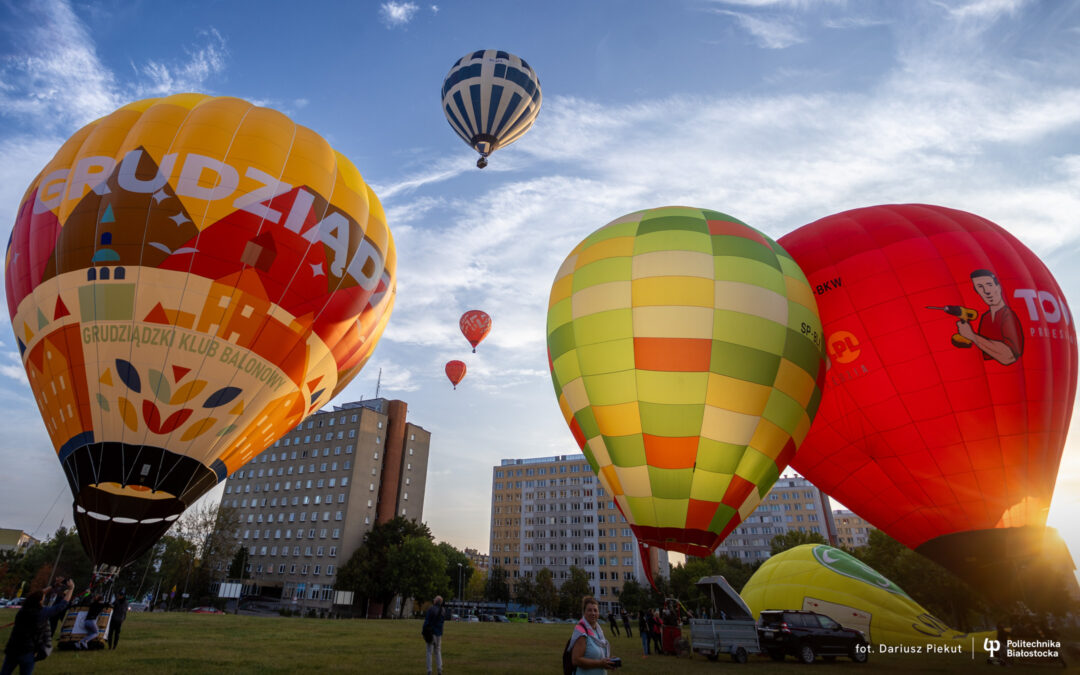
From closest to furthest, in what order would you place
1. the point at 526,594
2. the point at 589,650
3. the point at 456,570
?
the point at 589,650, the point at 526,594, the point at 456,570

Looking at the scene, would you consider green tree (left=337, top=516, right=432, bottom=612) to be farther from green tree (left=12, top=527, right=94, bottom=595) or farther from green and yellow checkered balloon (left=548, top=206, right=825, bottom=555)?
green and yellow checkered balloon (left=548, top=206, right=825, bottom=555)

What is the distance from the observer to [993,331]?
35.5 feet

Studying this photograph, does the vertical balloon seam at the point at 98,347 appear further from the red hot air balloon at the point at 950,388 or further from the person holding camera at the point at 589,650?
the red hot air balloon at the point at 950,388

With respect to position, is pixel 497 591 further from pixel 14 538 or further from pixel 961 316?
pixel 14 538

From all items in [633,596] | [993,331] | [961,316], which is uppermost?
[961,316]

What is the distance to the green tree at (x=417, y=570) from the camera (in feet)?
163

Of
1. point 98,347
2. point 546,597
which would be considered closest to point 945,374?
point 98,347

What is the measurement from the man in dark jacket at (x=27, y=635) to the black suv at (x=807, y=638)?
13.1 metres

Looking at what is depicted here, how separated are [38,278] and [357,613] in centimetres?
5388

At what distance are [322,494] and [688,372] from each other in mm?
67556

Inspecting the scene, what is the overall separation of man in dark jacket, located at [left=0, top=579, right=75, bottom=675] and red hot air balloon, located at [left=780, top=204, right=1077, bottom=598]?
44.2 feet

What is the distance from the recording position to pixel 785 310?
31.5 ft

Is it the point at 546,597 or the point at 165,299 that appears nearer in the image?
the point at 165,299

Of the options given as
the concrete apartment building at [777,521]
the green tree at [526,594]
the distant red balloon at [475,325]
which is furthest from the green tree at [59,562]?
the concrete apartment building at [777,521]
